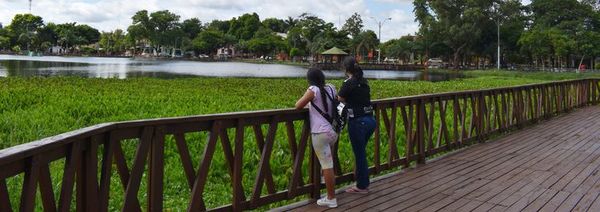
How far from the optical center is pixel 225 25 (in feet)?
513

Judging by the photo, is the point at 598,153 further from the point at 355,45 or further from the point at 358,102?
the point at 355,45

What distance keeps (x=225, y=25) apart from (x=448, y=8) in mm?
88147

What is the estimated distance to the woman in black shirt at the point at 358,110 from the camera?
4.86 meters

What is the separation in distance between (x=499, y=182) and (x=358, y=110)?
2153mm

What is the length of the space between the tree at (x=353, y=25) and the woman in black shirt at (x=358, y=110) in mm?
102002

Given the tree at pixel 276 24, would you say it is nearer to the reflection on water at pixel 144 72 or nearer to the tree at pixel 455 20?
the tree at pixel 455 20

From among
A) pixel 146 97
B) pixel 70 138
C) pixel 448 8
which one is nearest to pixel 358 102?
pixel 70 138

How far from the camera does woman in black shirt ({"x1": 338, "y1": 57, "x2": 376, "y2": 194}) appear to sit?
191 inches

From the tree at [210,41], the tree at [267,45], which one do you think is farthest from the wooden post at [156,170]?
the tree at [210,41]

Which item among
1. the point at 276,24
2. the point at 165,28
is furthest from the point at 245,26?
the point at 165,28

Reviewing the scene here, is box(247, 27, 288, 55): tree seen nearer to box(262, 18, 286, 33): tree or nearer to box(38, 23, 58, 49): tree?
box(262, 18, 286, 33): tree

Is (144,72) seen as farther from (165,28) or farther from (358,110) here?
(165,28)

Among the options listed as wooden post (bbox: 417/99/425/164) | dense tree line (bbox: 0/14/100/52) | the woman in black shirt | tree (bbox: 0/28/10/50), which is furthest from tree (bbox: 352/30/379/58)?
the woman in black shirt

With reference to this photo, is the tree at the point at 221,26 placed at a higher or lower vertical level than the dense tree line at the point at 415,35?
higher
